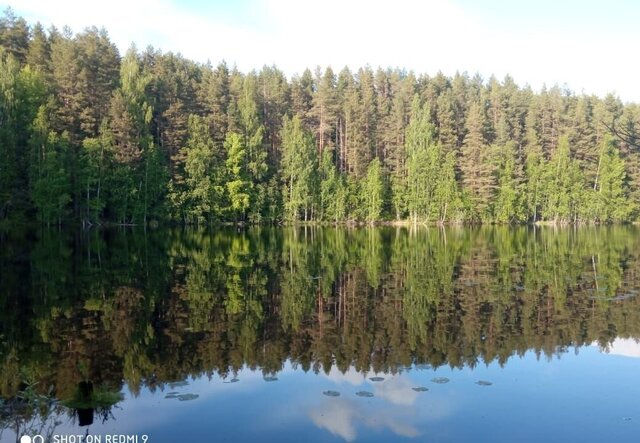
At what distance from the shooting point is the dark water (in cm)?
916

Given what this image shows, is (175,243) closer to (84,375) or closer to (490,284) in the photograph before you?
(490,284)

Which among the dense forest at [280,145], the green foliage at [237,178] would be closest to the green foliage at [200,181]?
the dense forest at [280,145]

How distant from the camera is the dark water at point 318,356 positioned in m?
9.16

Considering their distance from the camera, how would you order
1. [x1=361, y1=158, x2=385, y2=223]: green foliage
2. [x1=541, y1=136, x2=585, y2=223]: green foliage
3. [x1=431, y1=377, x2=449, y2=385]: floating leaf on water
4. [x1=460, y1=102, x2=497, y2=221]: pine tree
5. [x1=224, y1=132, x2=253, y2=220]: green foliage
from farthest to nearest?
[x1=541, y1=136, x2=585, y2=223]: green foliage < [x1=460, y1=102, x2=497, y2=221]: pine tree < [x1=361, y1=158, x2=385, y2=223]: green foliage < [x1=224, y1=132, x2=253, y2=220]: green foliage < [x1=431, y1=377, x2=449, y2=385]: floating leaf on water

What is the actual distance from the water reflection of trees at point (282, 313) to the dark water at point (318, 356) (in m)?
0.07

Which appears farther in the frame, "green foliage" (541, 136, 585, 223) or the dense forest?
"green foliage" (541, 136, 585, 223)

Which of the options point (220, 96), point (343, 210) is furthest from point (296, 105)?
point (343, 210)

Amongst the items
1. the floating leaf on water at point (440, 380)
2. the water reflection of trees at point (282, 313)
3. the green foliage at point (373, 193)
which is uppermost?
the green foliage at point (373, 193)

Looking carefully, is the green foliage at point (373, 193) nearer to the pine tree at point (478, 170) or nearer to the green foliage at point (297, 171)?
the green foliage at point (297, 171)

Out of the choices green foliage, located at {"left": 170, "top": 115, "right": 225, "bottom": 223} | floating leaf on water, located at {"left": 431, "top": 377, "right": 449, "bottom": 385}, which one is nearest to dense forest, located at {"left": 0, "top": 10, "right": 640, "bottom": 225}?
green foliage, located at {"left": 170, "top": 115, "right": 225, "bottom": 223}

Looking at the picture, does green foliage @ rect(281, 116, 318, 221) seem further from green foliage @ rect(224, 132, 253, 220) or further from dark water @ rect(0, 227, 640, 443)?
dark water @ rect(0, 227, 640, 443)

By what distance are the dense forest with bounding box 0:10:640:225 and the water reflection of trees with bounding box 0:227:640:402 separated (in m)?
33.7

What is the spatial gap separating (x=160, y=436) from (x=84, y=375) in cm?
340

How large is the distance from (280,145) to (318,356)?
237 ft
